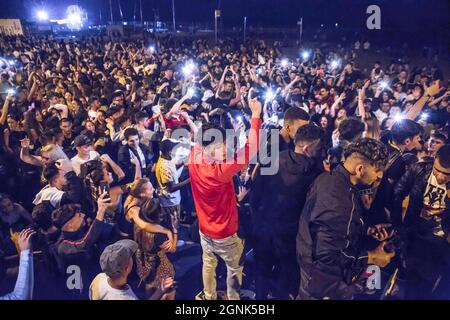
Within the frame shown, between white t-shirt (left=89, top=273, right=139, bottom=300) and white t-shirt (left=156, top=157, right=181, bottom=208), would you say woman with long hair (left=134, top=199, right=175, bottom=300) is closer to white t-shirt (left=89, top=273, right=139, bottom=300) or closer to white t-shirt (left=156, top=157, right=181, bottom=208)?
white t-shirt (left=89, top=273, right=139, bottom=300)

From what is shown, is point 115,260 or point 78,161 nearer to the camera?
point 115,260

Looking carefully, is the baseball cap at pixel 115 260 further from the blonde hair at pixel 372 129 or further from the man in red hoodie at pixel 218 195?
the blonde hair at pixel 372 129

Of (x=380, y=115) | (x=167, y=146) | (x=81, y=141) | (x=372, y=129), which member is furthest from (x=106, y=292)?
(x=380, y=115)

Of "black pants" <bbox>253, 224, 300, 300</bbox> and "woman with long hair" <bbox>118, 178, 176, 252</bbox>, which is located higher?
"woman with long hair" <bbox>118, 178, 176, 252</bbox>

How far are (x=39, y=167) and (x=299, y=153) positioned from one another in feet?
11.5

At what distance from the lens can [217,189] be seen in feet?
10.3

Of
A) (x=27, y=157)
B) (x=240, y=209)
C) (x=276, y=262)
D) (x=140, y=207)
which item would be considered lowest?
(x=276, y=262)

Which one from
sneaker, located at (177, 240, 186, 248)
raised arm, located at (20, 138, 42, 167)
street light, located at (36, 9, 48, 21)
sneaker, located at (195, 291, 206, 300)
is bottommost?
sneaker, located at (195, 291, 206, 300)

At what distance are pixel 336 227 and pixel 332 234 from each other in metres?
0.06

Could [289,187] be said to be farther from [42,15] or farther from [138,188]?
[42,15]

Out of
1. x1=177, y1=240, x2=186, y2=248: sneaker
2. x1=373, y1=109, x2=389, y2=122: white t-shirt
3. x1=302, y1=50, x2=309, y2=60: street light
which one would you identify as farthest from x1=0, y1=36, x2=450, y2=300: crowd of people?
x1=302, y1=50, x2=309, y2=60: street light

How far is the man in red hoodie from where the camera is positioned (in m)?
3.02

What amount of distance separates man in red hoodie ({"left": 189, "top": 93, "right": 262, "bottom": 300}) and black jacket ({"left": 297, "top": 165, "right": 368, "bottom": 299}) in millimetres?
652
